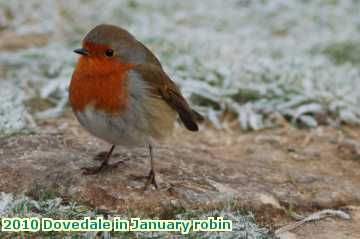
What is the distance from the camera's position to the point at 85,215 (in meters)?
3.89

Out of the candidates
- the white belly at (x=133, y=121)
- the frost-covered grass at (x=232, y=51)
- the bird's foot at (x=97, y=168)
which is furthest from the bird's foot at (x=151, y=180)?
the frost-covered grass at (x=232, y=51)

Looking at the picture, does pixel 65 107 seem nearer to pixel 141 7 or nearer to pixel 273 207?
pixel 273 207

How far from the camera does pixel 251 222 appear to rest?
4137mm

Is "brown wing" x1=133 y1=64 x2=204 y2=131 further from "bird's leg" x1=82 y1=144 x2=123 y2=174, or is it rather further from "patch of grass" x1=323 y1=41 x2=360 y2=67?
"patch of grass" x1=323 y1=41 x2=360 y2=67

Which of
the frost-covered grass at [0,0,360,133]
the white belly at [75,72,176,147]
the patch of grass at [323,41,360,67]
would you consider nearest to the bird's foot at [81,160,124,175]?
the white belly at [75,72,176,147]

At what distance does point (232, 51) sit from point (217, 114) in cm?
145

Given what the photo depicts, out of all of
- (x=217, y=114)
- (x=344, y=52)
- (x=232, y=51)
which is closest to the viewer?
(x=217, y=114)

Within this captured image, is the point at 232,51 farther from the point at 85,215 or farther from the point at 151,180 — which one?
the point at 85,215

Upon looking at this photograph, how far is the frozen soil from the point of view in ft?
13.7

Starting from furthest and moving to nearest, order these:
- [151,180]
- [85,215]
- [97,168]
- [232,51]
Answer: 1. [232,51]
2. [97,168]
3. [151,180]
4. [85,215]

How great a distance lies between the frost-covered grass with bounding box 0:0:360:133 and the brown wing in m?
1.69

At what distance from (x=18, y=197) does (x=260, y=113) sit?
327 centimetres

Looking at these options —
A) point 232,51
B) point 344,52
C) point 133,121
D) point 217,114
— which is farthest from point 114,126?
point 344,52

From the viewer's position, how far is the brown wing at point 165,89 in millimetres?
4344
